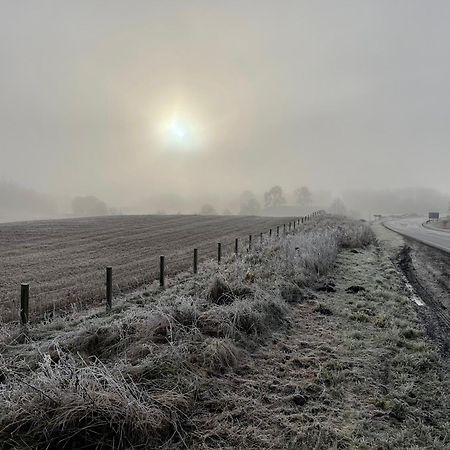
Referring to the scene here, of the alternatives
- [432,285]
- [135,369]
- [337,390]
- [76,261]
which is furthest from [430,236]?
[135,369]

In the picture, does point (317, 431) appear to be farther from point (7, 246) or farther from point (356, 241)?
point (7, 246)

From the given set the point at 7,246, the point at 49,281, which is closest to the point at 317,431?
the point at 49,281

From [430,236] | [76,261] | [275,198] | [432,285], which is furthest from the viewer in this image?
[275,198]

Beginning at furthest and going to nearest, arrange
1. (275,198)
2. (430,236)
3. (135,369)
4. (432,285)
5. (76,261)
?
(275,198)
(430,236)
(76,261)
(432,285)
(135,369)

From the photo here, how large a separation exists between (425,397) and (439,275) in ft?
36.1

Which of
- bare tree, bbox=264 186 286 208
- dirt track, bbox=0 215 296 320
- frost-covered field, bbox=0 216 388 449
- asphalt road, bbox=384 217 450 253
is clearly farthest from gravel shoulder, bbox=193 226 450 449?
bare tree, bbox=264 186 286 208

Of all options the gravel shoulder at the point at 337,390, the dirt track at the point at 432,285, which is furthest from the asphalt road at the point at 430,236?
the gravel shoulder at the point at 337,390

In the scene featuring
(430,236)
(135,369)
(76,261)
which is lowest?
(430,236)

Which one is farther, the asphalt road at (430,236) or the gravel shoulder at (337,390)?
the asphalt road at (430,236)

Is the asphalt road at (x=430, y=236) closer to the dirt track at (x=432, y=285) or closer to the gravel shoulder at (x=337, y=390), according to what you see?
the dirt track at (x=432, y=285)

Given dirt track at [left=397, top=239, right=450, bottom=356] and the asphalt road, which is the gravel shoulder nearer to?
dirt track at [left=397, top=239, right=450, bottom=356]

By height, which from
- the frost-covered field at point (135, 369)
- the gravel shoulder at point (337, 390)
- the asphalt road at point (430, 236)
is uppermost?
the frost-covered field at point (135, 369)

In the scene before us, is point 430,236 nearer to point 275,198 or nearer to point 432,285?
point 432,285

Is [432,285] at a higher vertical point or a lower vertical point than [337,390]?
lower
